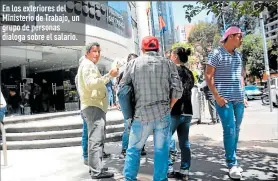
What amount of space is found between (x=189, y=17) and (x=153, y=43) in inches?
81.4

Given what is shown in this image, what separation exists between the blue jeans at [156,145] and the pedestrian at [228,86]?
868mm

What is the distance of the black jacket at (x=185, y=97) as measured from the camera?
3.32 metres

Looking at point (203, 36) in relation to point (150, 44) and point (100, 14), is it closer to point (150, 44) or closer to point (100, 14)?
point (100, 14)

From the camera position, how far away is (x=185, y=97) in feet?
11.2

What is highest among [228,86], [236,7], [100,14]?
[100,14]

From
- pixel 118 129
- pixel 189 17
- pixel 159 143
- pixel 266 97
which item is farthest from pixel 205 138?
pixel 266 97

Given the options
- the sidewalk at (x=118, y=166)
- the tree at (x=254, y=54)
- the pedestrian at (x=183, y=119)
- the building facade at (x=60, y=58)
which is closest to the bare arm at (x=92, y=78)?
the pedestrian at (x=183, y=119)

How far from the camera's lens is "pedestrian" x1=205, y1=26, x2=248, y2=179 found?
10.8 ft

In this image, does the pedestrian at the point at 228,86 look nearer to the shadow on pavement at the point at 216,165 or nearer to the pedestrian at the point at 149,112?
the shadow on pavement at the point at 216,165

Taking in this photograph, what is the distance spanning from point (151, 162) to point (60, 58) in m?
17.6

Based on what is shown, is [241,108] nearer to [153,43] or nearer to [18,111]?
[153,43]

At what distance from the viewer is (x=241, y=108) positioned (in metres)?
3.42

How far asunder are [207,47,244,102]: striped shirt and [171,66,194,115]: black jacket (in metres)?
0.29

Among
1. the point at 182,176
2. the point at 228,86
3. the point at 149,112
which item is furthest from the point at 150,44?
the point at 182,176
